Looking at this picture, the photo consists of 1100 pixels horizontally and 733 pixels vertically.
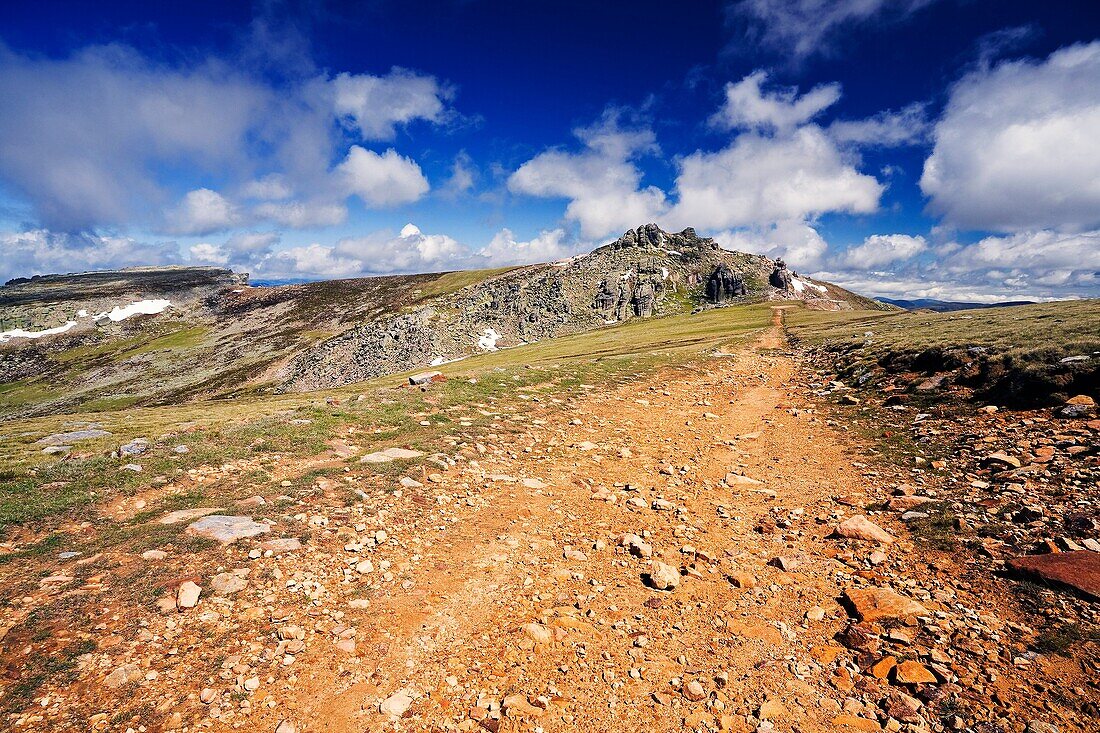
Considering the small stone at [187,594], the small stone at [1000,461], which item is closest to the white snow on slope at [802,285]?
the small stone at [1000,461]

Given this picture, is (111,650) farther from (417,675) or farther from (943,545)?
(943,545)

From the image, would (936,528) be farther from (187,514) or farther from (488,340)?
(488,340)

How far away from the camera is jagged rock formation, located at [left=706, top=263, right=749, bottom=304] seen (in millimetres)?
140250

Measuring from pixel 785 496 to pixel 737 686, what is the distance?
705cm

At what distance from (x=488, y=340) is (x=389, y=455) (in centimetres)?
11925

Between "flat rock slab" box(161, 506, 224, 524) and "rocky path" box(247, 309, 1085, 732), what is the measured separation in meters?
4.11

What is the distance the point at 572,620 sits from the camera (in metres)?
7.60

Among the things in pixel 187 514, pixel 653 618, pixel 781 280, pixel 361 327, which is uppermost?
pixel 781 280

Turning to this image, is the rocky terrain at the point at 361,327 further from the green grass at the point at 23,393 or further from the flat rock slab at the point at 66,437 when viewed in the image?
the flat rock slab at the point at 66,437

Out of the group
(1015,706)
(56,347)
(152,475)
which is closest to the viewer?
(1015,706)

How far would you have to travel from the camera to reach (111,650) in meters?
6.19

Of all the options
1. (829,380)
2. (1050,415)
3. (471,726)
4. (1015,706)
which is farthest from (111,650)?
(829,380)

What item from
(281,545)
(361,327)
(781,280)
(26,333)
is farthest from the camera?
(26,333)

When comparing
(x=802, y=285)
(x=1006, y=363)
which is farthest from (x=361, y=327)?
(x=1006, y=363)
